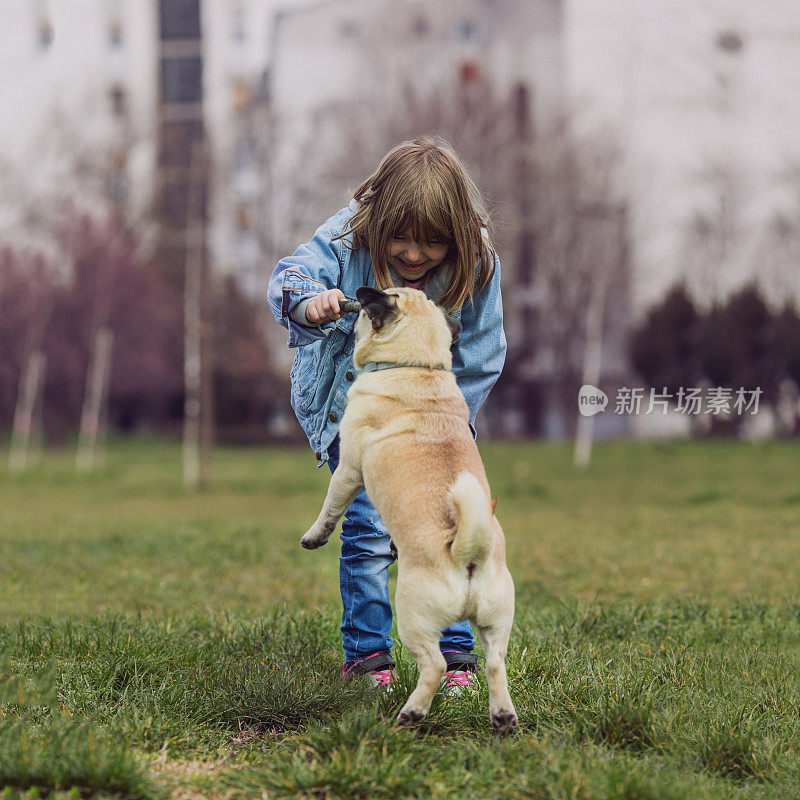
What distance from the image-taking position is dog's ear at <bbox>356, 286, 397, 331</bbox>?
2781 mm

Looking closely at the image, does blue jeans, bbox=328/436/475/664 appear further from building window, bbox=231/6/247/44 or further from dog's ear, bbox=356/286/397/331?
building window, bbox=231/6/247/44

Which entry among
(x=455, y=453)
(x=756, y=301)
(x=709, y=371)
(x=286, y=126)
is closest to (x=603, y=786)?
(x=455, y=453)

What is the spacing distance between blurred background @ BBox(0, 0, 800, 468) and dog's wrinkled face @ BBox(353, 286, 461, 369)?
1447cm

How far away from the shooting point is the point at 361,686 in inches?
123

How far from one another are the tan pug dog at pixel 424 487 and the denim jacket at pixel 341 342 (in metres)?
0.34

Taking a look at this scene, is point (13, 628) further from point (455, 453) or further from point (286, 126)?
point (286, 126)

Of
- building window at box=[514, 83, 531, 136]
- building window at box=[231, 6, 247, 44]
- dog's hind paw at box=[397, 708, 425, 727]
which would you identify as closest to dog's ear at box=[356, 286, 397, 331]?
dog's hind paw at box=[397, 708, 425, 727]

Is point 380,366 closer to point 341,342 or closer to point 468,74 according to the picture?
point 341,342

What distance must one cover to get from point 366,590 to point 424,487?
99 cm

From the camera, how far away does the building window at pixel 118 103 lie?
32.5 metres

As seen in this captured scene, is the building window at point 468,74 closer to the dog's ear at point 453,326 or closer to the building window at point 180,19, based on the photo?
the building window at point 180,19

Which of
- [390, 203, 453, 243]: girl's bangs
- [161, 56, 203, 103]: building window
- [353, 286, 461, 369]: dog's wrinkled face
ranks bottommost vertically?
[353, 286, 461, 369]: dog's wrinkled face
